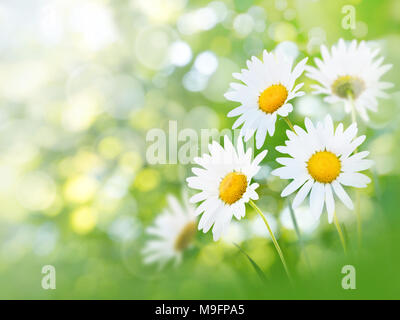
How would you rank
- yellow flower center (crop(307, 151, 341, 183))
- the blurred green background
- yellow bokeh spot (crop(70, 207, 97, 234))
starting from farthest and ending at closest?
yellow bokeh spot (crop(70, 207, 97, 234)) → the blurred green background → yellow flower center (crop(307, 151, 341, 183))

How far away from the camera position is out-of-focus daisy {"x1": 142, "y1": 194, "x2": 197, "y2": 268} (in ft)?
2.01

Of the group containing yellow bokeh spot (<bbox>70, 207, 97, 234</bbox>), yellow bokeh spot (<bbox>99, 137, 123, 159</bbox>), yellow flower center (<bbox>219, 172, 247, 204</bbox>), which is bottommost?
yellow flower center (<bbox>219, 172, 247, 204</bbox>)

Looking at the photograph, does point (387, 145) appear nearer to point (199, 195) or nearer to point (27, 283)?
point (199, 195)

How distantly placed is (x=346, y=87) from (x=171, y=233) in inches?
13.7

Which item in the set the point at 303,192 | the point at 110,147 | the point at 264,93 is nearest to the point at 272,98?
the point at 264,93

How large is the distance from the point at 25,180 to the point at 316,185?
0.56 metres

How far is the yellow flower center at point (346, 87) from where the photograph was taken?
0.52m

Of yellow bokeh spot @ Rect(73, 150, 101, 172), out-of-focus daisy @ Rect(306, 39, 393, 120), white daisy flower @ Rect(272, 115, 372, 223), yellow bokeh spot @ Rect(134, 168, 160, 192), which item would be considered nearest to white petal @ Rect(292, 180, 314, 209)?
white daisy flower @ Rect(272, 115, 372, 223)

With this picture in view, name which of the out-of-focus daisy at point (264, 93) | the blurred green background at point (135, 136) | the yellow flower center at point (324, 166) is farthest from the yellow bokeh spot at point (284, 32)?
the yellow flower center at point (324, 166)

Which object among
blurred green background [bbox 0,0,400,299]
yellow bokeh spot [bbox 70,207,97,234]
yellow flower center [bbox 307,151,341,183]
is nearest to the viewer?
yellow flower center [bbox 307,151,341,183]

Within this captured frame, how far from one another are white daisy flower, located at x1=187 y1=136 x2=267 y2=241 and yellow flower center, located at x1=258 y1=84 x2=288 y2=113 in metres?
0.05

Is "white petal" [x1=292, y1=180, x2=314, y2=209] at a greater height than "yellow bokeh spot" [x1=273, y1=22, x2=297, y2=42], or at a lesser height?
lesser

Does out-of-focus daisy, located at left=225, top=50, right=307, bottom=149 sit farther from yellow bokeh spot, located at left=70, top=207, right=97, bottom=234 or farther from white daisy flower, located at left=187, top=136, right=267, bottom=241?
yellow bokeh spot, located at left=70, top=207, right=97, bottom=234

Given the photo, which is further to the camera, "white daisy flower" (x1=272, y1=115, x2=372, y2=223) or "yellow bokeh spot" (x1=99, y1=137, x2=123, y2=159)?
"yellow bokeh spot" (x1=99, y1=137, x2=123, y2=159)
